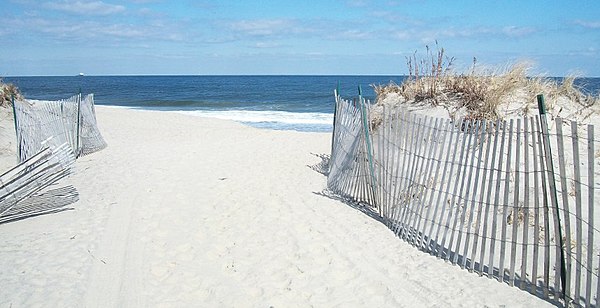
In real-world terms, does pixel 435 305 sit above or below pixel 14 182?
below

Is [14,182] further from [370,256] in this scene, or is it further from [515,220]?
[515,220]

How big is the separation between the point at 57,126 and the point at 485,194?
8560 millimetres

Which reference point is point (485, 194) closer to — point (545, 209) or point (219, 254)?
point (545, 209)

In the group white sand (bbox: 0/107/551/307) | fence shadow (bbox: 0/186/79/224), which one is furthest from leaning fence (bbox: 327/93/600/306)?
fence shadow (bbox: 0/186/79/224)

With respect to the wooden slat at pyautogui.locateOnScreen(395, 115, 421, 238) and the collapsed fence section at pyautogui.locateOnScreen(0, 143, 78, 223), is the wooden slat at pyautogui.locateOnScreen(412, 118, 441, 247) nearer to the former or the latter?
the wooden slat at pyautogui.locateOnScreen(395, 115, 421, 238)

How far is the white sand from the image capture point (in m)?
3.92

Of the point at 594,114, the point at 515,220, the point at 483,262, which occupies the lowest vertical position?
the point at 483,262

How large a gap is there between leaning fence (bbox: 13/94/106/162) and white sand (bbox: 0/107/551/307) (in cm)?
120

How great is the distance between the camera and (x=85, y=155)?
1116 centimetres

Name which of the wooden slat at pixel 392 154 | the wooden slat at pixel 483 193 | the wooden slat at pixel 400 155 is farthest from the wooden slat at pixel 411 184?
the wooden slat at pixel 483 193

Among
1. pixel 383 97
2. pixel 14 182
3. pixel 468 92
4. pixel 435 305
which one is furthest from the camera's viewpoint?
pixel 383 97

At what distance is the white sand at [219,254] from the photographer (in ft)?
12.9

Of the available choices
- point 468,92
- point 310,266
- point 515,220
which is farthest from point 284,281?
point 468,92

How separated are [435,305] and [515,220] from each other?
940mm
